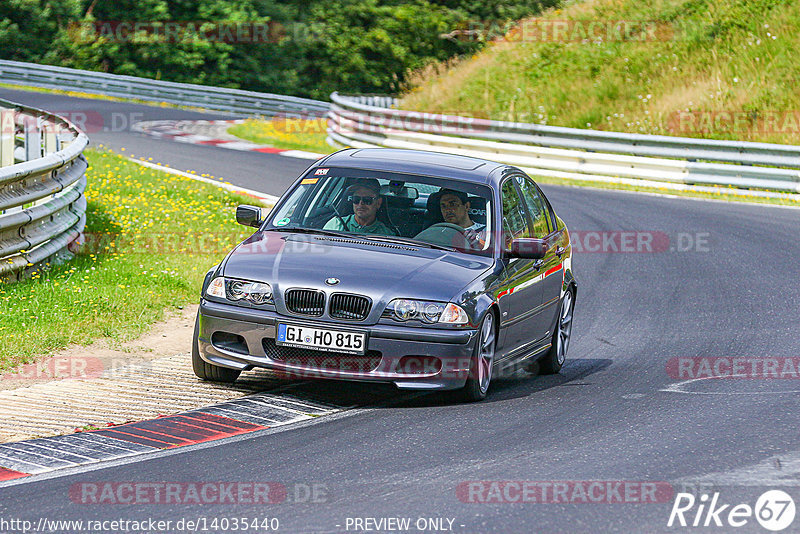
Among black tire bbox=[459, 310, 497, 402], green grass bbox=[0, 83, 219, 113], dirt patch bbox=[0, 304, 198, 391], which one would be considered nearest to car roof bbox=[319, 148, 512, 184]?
black tire bbox=[459, 310, 497, 402]

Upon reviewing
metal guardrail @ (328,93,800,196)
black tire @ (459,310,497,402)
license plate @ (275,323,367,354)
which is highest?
license plate @ (275,323,367,354)

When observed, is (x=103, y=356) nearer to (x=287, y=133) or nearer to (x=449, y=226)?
(x=449, y=226)

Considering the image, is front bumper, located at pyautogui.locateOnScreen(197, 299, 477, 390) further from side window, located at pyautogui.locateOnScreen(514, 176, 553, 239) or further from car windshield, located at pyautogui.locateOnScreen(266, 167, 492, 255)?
side window, located at pyautogui.locateOnScreen(514, 176, 553, 239)

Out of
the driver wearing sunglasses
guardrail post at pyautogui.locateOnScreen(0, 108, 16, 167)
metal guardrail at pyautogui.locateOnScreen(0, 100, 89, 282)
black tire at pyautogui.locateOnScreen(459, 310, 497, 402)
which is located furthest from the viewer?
guardrail post at pyautogui.locateOnScreen(0, 108, 16, 167)

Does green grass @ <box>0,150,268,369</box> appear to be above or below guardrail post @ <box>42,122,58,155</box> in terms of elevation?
below

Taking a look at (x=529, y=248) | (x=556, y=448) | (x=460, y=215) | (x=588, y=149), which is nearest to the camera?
(x=556, y=448)

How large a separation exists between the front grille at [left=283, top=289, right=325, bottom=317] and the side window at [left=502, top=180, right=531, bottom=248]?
1759 millimetres

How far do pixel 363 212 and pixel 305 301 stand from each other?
135cm

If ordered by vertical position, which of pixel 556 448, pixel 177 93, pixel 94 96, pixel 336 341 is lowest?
pixel 94 96

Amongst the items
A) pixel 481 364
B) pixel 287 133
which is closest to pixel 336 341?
pixel 481 364

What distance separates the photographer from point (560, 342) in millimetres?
9922

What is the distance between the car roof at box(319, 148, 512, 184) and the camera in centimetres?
895

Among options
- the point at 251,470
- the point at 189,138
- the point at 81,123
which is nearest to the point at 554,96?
the point at 189,138

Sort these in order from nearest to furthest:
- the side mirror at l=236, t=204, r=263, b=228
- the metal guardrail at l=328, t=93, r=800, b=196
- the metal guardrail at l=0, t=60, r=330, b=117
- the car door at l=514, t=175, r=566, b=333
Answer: the side mirror at l=236, t=204, r=263, b=228
the car door at l=514, t=175, r=566, b=333
the metal guardrail at l=328, t=93, r=800, b=196
the metal guardrail at l=0, t=60, r=330, b=117
